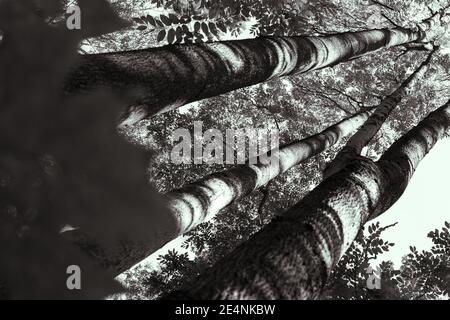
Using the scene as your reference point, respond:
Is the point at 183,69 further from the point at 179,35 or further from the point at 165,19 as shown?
the point at 165,19

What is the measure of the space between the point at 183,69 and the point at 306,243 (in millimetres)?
1413

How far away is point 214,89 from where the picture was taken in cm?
289

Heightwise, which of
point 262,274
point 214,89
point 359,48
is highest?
point 359,48

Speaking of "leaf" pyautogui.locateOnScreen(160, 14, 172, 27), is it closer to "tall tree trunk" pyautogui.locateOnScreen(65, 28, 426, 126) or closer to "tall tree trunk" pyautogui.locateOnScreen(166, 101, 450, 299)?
"tall tree trunk" pyautogui.locateOnScreen(65, 28, 426, 126)

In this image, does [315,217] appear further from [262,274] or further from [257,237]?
[262,274]

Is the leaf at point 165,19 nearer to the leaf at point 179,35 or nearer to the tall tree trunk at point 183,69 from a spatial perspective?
the leaf at point 179,35

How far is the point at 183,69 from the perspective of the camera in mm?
2613

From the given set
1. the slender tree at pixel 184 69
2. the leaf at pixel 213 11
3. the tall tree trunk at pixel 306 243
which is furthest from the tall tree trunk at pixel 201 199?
the leaf at pixel 213 11

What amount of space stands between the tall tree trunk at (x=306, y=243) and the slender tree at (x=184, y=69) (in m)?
1.06

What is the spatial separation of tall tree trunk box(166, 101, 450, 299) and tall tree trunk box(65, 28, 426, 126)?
1062mm

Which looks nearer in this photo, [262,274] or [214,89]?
[262,274]
